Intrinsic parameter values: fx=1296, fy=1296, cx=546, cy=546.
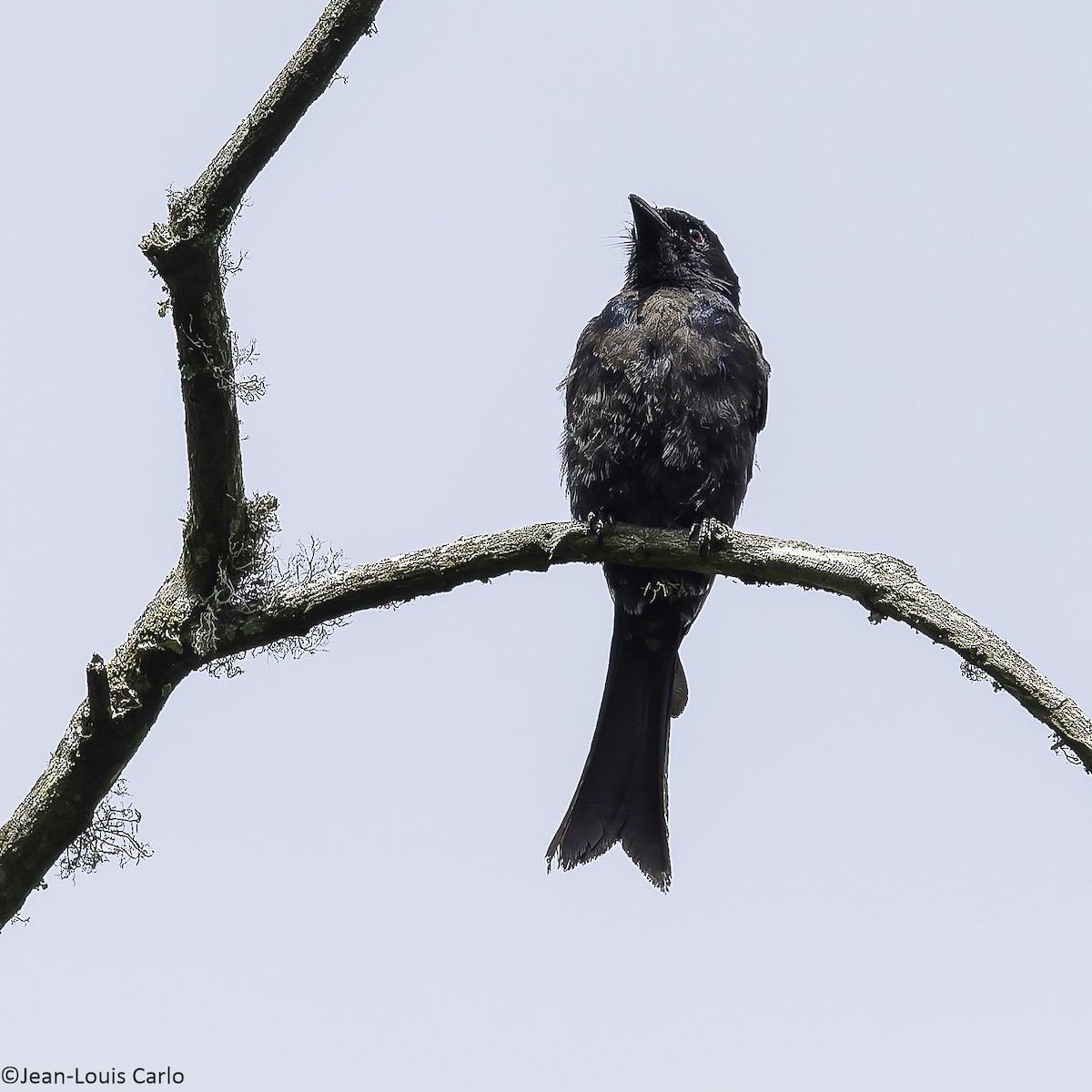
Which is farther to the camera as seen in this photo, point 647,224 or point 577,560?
point 647,224

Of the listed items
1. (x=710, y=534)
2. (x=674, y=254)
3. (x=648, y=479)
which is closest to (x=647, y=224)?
(x=674, y=254)

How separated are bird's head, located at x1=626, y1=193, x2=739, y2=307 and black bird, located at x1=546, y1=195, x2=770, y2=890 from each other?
0.31 m

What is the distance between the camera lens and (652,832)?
14.6 feet

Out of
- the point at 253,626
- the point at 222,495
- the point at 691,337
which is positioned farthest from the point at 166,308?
the point at 691,337

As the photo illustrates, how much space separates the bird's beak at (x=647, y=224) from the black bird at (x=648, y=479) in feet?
1.67

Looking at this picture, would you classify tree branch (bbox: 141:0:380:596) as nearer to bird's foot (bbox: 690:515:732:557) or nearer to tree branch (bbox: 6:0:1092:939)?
tree branch (bbox: 6:0:1092:939)

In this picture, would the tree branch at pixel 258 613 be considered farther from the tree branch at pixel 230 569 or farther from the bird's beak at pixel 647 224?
the bird's beak at pixel 647 224

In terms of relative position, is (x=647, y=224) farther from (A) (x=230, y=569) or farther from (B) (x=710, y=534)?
(A) (x=230, y=569)

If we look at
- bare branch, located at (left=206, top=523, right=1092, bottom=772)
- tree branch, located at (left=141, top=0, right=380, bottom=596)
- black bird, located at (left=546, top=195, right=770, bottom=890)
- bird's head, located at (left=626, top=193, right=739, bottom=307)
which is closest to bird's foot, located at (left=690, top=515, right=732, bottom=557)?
bare branch, located at (left=206, top=523, right=1092, bottom=772)

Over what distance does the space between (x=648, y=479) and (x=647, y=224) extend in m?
1.48

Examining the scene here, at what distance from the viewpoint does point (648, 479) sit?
451cm

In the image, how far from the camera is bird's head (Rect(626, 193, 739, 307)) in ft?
17.6

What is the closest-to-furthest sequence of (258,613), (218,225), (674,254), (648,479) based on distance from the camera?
1. (218,225)
2. (258,613)
3. (648,479)
4. (674,254)

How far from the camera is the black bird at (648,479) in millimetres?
4477
